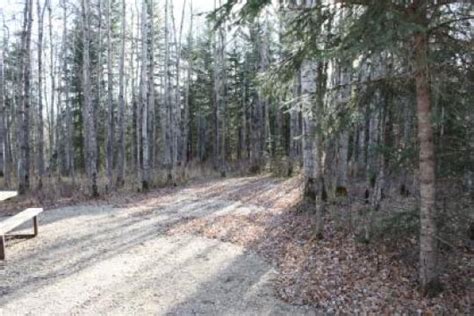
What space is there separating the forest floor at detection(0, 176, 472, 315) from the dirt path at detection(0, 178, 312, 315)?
0.01 m

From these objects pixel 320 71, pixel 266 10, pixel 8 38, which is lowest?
pixel 320 71

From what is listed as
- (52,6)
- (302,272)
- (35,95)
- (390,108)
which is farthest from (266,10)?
(35,95)

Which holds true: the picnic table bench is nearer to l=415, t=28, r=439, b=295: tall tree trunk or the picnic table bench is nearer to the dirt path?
the dirt path

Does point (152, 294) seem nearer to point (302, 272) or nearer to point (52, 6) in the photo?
point (302, 272)

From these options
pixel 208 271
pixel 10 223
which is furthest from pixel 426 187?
pixel 10 223

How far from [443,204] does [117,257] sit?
5105 mm

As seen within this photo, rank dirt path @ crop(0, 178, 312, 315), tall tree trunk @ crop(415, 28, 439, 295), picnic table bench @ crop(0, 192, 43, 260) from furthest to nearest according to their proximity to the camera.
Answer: picnic table bench @ crop(0, 192, 43, 260) → dirt path @ crop(0, 178, 312, 315) → tall tree trunk @ crop(415, 28, 439, 295)

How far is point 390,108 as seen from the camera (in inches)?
243

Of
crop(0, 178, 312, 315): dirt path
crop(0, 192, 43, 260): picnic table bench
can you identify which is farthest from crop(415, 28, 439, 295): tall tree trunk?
crop(0, 192, 43, 260): picnic table bench

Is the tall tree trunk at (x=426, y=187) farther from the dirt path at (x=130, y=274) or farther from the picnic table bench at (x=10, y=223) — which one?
the picnic table bench at (x=10, y=223)

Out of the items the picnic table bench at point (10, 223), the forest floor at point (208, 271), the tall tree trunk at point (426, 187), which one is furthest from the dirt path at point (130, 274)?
the tall tree trunk at point (426, 187)

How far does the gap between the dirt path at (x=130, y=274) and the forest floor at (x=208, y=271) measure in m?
0.01

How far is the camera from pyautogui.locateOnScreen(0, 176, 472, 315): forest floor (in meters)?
5.30

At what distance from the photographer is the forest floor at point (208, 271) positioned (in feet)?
17.4
